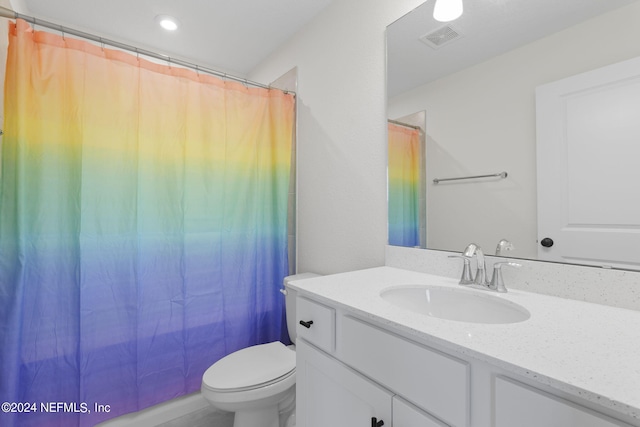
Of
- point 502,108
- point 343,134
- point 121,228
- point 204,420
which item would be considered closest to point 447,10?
point 502,108

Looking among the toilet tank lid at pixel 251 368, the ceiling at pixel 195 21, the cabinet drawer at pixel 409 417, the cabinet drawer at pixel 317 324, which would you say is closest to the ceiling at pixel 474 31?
the ceiling at pixel 195 21

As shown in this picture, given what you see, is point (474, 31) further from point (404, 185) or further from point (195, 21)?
point (195, 21)

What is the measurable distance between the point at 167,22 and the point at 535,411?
2.59m

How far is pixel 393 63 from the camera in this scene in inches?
55.3

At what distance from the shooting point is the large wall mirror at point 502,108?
2.74 feet

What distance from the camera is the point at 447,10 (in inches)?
48.0

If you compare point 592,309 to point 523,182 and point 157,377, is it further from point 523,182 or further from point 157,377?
point 157,377

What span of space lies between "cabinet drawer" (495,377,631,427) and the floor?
1.54 m

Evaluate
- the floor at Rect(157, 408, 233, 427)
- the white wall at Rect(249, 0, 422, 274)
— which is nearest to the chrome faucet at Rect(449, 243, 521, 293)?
the white wall at Rect(249, 0, 422, 274)

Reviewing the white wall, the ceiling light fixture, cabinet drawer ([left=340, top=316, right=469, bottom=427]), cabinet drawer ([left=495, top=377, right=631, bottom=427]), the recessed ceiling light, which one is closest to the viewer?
cabinet drawer ([left=495, top=377, right=631, bottom=427])

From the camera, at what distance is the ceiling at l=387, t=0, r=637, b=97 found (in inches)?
36.3

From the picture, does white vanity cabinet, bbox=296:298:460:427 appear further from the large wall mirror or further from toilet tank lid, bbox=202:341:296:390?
the large wall mirror

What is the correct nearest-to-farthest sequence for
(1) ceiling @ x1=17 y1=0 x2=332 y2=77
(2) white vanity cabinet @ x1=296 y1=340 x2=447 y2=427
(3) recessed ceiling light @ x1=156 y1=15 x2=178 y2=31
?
(2) white vanity cabinet @ x1=296 y1=340 x2=447 y2=427 < (1) ceiling @ x1=17 y1=0 x2=332 y2=77 < (3) recessed ceiling light @ x1=156 y1=15 x2=178 y2=31

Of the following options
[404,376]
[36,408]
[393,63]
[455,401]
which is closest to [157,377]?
[36,408]
